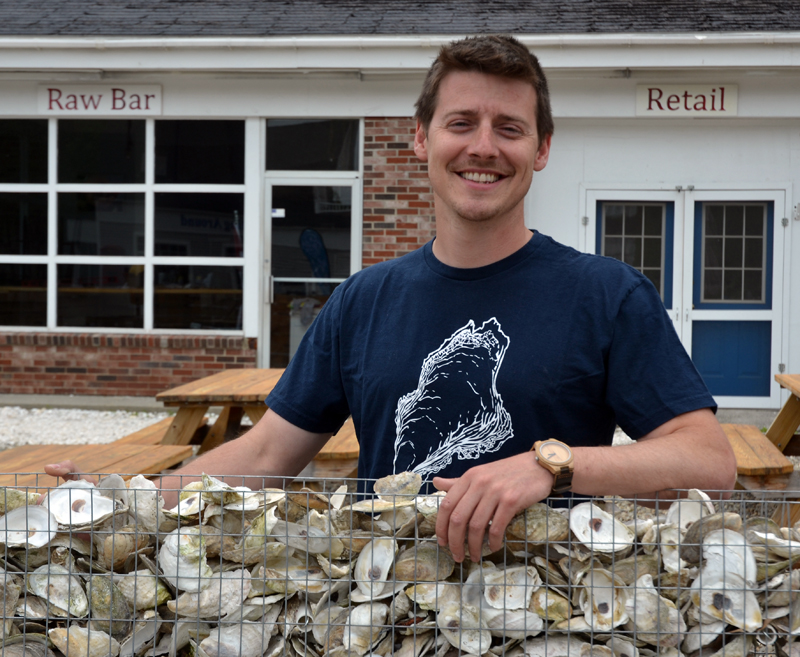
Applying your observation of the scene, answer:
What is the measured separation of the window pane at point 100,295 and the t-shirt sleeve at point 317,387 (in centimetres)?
737

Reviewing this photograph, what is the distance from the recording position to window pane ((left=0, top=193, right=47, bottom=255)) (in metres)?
9.09

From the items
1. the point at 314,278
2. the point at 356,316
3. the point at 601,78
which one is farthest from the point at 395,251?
the point at 356,316

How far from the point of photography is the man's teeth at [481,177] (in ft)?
5.94

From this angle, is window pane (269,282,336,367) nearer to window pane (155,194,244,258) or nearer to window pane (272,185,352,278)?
window pane (272,185,352,278)

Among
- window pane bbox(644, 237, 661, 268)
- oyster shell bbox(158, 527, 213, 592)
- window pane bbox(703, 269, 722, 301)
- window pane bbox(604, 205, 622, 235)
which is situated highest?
window pane bbox(604, 205, 622, 235)

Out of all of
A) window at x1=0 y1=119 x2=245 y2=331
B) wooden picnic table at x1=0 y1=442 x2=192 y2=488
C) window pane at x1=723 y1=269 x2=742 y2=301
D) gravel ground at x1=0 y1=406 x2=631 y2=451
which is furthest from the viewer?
window at x1=0 y1=119 x2=245 y2=331

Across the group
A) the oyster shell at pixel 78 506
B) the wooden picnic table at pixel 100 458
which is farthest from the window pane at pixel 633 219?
the oyster shell at pixel 78 506

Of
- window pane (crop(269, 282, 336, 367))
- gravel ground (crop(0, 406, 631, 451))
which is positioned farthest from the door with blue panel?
window pane (crop(269, 282, 336, 367))

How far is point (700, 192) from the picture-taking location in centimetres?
832

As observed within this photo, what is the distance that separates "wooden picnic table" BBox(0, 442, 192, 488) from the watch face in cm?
268

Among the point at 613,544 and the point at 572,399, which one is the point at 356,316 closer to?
the point at 572,399

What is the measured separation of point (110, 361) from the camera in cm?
890

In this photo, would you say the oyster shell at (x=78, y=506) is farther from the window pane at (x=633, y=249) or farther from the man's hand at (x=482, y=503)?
the window pane at (x=633, y=249)

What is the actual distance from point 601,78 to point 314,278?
136 inches
